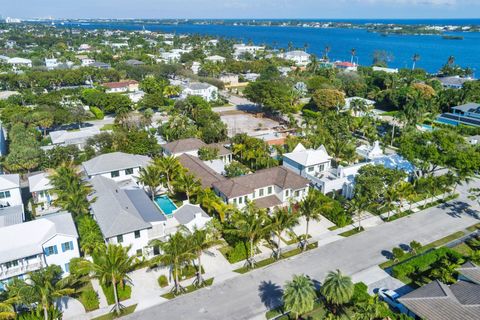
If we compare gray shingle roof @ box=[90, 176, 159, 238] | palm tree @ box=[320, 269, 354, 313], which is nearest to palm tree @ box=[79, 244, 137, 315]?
gray shingle roof @ box=[90, 176, 159, 238]

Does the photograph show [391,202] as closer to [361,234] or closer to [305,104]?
[361,234]

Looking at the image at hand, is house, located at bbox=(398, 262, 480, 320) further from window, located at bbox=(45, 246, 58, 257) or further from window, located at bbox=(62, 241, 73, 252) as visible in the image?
window, located at bbox=(45, 246, 58, 257)

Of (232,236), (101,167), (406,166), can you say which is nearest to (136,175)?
(101,167)

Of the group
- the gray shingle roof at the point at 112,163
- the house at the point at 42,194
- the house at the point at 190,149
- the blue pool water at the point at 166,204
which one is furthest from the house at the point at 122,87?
the blue pool water at the point at 166,204

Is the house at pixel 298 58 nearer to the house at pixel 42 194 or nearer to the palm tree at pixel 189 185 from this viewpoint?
the palm tree at pixel 189 185

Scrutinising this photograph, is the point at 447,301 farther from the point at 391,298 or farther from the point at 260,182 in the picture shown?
the point at 260,182

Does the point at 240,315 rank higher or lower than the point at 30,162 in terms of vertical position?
lower
